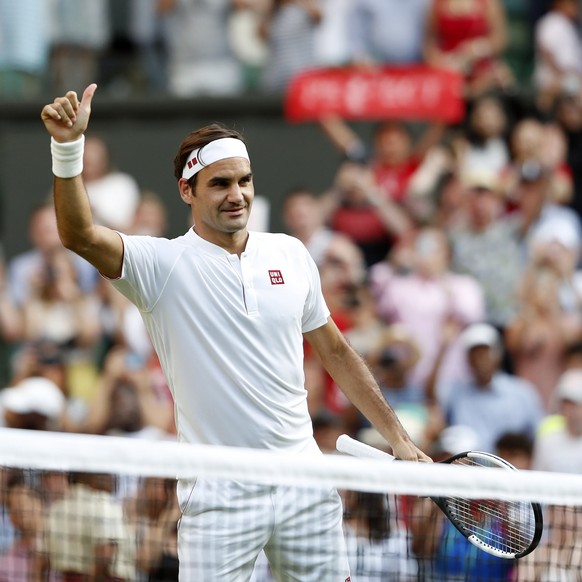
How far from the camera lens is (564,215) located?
11.6 metres

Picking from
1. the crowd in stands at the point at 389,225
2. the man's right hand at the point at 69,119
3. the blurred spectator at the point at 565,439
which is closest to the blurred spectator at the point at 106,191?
the crowd in stands at the point at 389,225

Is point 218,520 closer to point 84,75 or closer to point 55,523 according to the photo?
point 55,523

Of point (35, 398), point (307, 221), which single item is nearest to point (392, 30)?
point (307, 221)

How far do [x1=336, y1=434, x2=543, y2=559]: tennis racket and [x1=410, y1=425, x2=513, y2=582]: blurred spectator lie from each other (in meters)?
0.84

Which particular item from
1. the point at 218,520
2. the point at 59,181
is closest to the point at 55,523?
the point at 218,520

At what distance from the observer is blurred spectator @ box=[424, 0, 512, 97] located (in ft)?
41.4

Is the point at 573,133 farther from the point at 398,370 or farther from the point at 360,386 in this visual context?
the point at 360,386

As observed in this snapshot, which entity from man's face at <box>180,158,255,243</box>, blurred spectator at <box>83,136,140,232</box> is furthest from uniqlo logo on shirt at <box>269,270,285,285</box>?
blurred spectator at <box>83,136,140,232</box>

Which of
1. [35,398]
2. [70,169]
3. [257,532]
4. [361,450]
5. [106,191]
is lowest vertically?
[257,532]

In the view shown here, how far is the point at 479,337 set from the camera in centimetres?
1034

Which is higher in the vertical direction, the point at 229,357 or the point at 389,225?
the point at 389,225

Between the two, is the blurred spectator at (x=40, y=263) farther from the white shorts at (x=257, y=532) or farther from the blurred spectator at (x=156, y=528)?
the white shorts at (x=257, y=532)

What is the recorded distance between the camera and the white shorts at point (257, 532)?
5.42 m

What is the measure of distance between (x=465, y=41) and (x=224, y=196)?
7691 mm
